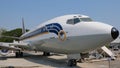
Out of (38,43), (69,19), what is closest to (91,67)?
(69,19)

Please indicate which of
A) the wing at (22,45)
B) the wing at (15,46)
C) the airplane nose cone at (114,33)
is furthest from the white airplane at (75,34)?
the wing at (15,46)

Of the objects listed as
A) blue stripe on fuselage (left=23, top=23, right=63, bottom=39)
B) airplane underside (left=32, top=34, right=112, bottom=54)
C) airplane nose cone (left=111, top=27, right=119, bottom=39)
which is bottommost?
airplane underside (left=32, top=34, right=112, bottom=54)

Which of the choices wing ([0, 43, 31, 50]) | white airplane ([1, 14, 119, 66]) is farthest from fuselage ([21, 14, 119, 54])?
A: wing ([0, 43, 31, 50])

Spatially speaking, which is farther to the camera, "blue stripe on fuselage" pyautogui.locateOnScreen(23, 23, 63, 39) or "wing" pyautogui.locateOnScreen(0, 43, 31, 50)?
"wing" pyautogui.locateOnScreen(0, 43, 31, 50)

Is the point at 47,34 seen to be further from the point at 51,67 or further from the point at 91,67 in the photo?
the point at 91,67

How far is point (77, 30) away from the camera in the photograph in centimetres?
1892

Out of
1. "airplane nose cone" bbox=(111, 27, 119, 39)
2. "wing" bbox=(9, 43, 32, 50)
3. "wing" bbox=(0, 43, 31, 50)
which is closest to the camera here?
"airplane nose cone" bbox=(111, 27, 119, 39)

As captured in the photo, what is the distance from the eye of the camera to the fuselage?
17.3 metres

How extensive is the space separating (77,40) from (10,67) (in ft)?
18.3

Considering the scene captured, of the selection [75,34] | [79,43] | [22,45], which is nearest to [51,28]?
[75,34]

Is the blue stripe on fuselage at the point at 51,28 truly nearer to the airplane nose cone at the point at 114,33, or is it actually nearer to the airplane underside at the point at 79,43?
the airplane underside at the point at 79,43

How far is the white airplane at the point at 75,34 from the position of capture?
17344 mm

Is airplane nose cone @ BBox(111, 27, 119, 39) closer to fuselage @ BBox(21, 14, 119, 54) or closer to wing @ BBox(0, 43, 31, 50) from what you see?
fuselage @ BBox(21, 14, 119, 54)

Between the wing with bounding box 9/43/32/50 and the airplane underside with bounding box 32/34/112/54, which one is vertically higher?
the wing with bounding box 9/43/32/50
